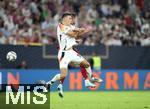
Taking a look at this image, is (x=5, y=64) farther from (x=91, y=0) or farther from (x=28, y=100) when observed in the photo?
(x=28, y=100)

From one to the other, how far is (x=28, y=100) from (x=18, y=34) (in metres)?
9.43

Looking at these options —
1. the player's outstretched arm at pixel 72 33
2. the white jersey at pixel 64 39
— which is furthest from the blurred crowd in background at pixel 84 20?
the player's outstretched arm at pixel 72 33

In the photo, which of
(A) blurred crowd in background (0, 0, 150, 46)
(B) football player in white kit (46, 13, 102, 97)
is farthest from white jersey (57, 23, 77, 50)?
(A) blurred crowd in background (0, 0, 150, 46)

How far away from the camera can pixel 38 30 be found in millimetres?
28172

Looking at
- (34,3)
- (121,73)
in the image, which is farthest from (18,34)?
(121,73)

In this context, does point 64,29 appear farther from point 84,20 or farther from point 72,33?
point 84,20

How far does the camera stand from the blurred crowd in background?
27.8 metres

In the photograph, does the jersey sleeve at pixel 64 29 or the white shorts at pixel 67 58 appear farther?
the white shorts at pixel 67 58

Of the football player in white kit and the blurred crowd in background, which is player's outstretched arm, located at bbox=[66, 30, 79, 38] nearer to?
the football player in white kit

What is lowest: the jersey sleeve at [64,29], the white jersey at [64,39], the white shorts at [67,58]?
the white shorts at [67,58]

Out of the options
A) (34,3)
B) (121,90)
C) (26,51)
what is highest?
(34,3)

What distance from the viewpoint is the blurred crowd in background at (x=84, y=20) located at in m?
27.8

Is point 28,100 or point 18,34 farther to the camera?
point 18,34

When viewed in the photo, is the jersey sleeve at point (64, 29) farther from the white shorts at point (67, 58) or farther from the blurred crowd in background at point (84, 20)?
the blurred crowd in background at point (84, 20)
